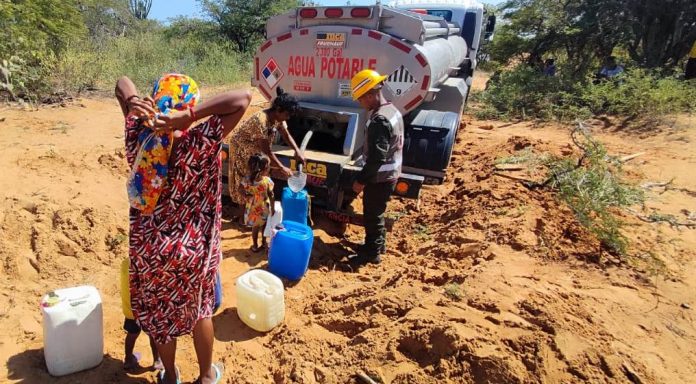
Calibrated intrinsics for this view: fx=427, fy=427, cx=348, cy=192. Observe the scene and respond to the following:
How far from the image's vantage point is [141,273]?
203 centimetres

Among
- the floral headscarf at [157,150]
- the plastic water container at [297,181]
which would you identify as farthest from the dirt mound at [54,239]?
the floral headscarf at [157,150]

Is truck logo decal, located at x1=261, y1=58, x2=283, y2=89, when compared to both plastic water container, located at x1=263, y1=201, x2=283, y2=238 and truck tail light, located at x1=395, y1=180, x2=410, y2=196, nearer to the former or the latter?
plastic water container, located at x1=263, y1=201, x2=283, y2=238

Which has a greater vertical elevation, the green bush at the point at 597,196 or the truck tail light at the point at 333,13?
the truck tail light at the point at 333,13

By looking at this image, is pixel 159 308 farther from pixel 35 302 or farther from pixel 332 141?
pixel 332 141

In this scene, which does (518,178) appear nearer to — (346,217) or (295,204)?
(346,217)

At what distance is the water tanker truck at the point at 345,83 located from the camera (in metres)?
4.07

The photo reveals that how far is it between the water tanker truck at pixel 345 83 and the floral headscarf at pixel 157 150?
7.25 feet

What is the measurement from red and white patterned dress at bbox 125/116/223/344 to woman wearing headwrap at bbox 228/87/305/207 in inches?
64.4

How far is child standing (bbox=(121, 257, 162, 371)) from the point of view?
7.79 feet

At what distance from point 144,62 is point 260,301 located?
41.2 ft

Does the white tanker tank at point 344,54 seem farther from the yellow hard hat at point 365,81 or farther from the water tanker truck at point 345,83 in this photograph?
the yellow hard hat at point 365,81

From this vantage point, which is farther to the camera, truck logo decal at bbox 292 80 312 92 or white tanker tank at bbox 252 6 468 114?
truck logo decal at bbox 292 80 312 92

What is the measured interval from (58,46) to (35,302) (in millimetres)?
9015

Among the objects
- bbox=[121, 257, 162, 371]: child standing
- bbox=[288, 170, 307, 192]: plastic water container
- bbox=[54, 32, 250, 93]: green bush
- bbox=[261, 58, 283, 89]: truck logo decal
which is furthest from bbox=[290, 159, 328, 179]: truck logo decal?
bbox=[54, 32, 250, 93]: green bush
